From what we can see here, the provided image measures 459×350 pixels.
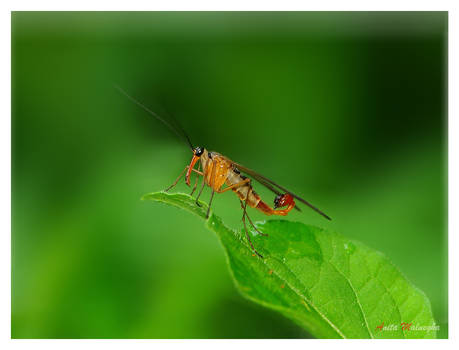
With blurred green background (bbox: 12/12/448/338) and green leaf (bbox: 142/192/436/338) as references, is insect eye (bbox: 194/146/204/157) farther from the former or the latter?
green leaf (bbox: 142/192/436/338)

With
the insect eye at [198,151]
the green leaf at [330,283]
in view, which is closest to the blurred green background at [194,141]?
the insect eye at [198,151]

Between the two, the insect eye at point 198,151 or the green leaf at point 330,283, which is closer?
the green leaf at point 330,283

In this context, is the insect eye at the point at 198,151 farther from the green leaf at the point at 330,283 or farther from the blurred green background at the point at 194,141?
the green leaf at the point at 330,283

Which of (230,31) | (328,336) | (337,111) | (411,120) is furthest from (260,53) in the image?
(328,336)

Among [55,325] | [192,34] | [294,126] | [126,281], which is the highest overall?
[192,34]

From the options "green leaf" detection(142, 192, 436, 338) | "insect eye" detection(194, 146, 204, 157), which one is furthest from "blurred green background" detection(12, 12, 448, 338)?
"green leaf" detection(142, 192, 436, 338)

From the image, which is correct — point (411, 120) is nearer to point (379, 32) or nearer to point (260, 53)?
point (379, 32)
